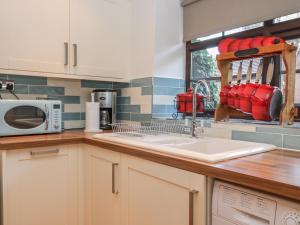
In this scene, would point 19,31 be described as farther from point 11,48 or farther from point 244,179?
point 244,179

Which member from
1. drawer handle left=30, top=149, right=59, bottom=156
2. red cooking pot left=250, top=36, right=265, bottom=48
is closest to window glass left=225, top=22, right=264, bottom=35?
red cooking pot left=250, top=36, right=265, bottom=48

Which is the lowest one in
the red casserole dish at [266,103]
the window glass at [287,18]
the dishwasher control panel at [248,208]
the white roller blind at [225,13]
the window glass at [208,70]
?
the dishwasher control panel at [248,208]

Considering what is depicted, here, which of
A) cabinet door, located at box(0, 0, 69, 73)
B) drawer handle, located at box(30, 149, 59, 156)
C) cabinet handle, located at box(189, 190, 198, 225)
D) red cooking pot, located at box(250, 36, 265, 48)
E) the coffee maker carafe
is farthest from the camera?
the coffee maker carafe

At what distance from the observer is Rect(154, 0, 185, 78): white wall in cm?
202

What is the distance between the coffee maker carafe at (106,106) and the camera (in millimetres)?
2115

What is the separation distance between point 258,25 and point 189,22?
0.55 metres

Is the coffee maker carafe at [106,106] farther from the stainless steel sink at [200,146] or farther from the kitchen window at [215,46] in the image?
the kitchen window at [215,46]

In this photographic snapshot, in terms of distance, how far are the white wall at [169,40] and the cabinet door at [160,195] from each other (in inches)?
37.5

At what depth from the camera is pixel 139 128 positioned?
1900 millimetres

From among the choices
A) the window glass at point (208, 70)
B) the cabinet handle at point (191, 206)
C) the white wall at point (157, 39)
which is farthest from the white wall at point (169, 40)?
the cabinet handle at point (191, 206)

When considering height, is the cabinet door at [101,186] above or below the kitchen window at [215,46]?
below

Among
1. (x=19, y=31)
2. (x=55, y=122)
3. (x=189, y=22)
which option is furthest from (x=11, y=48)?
(x=189, y=22)

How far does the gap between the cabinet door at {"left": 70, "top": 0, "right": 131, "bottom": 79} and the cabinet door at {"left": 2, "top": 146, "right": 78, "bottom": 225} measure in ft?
2.15

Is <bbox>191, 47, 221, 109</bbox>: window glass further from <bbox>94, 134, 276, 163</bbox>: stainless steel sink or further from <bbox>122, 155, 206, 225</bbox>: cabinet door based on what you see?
<bbox>122, 155, 206, 225</bbox>: cabinet door
